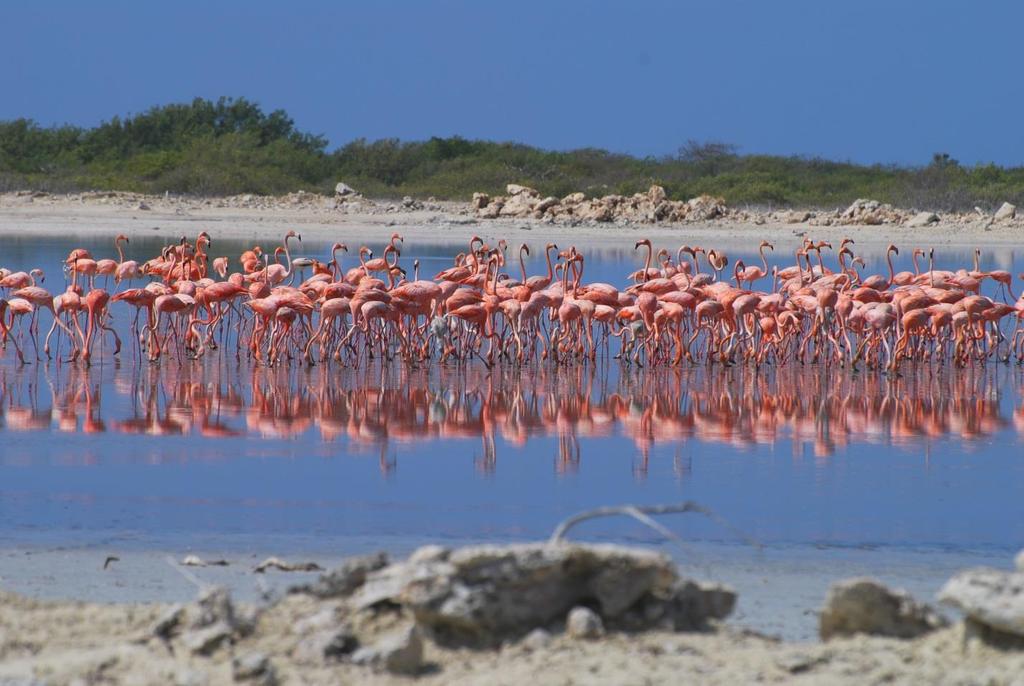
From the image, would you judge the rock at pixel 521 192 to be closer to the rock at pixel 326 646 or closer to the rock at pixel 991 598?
the rock at pixel 326 646

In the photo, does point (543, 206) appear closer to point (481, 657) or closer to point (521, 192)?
point (521, 192)

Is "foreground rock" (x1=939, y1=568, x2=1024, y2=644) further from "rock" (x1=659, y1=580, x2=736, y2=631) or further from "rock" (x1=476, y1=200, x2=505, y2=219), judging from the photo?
"rock" (x1=476, y1=200, x2=505, y2=219)

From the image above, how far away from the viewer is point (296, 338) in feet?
41.9

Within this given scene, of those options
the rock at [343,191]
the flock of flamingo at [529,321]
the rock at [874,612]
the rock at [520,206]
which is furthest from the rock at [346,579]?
the rock at [343,191]

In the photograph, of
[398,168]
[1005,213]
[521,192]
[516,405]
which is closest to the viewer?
[516,405]

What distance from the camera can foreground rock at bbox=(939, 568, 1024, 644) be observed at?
3590mm

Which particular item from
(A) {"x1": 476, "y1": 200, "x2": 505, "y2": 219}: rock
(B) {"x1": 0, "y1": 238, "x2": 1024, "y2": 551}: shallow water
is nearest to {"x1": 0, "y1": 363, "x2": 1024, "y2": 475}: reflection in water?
(B) {"x1": 0, "y1": 238, "x2": 1024, "y2": 551}: shallow water

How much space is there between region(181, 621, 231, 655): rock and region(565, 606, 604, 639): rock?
885 mm

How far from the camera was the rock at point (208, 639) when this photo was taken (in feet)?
12.6

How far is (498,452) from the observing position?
773 centimetres

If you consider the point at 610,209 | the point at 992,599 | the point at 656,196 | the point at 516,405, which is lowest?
the point at 516,405

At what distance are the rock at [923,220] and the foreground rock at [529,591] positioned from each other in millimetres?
26816

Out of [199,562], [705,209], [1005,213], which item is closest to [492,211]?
[705,209]

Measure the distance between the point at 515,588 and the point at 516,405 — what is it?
5649 millimetres
